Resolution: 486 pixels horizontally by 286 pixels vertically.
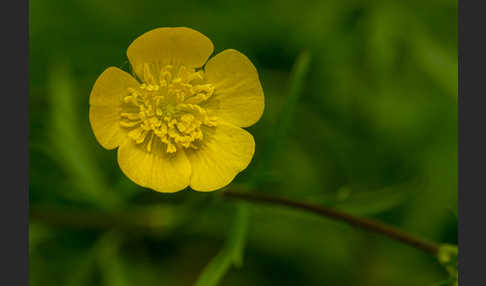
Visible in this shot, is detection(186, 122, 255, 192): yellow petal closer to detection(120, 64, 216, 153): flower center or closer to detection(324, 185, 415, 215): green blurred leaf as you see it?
detection(120, 64, 216, 153): flower center

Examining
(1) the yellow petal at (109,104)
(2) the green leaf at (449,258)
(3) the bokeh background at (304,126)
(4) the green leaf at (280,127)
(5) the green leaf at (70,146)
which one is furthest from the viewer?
(3) the bokeh background at (304,126)

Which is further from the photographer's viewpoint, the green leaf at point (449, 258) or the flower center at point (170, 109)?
the green leaf at point (449, 258)

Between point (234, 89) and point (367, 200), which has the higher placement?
point (234, 89)

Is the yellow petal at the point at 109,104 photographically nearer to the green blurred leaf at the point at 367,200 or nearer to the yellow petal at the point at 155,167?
the yellow petal at the point at 155,167

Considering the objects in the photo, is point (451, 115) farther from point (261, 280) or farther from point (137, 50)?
point (137, 50)

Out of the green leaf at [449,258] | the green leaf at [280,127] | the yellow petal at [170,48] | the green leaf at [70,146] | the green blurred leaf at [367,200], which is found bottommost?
the green leaf at [70,146]

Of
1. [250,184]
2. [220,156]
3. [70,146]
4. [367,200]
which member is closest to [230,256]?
[250,184]

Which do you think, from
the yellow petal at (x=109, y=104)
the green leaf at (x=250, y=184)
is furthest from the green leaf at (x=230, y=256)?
the yellow petal at (x=109, y=104)

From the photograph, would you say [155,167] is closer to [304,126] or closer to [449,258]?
[449,258]
